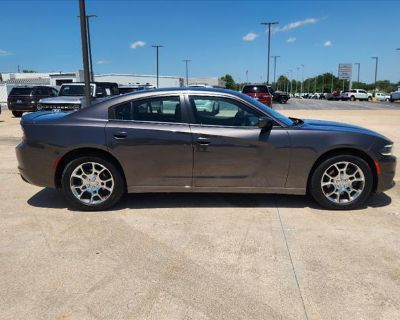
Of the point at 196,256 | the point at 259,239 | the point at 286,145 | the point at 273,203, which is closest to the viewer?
the point at 196,256

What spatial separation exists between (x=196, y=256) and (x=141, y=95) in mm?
2203

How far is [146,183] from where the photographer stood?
4750 millimetres

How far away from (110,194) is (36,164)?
987mm

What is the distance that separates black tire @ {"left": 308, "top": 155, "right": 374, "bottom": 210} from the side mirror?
785 mm

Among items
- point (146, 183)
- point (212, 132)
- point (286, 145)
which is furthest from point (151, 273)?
point (286, 145)

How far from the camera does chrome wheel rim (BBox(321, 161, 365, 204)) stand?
4.71 metres

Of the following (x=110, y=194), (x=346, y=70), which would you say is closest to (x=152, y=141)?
(x=110, y=194)

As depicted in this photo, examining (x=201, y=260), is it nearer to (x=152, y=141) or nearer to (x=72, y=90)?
(x=152, y=141)

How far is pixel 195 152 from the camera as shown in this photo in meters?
4.61

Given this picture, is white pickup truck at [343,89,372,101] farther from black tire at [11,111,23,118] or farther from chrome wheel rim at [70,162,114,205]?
chrome wheel rim at [70,162,114,205]

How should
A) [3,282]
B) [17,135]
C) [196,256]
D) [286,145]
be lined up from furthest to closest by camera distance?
[17,135]
[286,145]
[196,256]
[3,282]

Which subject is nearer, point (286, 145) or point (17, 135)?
point (286, 145)

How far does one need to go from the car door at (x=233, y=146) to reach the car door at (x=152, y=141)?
152 mm

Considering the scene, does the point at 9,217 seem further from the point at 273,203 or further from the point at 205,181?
the point at 273,203
